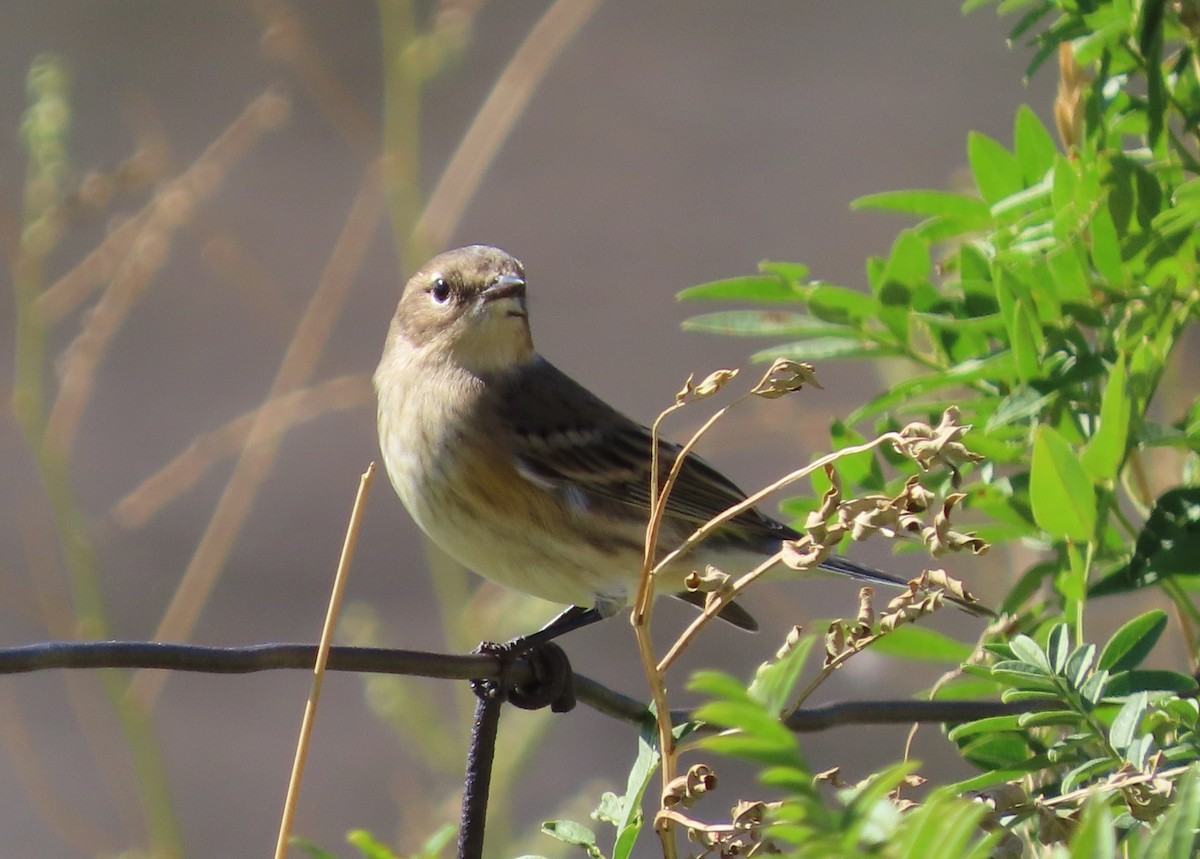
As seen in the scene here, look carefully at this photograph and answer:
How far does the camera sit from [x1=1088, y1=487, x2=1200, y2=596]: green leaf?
192 cm

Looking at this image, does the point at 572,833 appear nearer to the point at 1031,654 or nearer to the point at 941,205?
the point at 1031,654

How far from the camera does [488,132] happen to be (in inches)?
177

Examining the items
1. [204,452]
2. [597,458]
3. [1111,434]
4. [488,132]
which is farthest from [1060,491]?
[204,452]

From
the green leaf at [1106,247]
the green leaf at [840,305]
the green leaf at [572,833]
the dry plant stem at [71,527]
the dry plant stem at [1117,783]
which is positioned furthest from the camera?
the dry plant stem at [71,527]

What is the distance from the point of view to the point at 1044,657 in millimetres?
1571

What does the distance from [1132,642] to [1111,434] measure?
24cm

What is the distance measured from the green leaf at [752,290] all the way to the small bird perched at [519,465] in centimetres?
107

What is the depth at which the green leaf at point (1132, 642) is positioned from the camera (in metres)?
1.63

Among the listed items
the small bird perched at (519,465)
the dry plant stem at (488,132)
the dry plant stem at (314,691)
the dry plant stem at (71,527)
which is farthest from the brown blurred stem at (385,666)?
the dry plant stem at (488,132)

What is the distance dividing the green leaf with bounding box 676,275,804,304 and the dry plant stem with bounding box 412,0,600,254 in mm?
1589

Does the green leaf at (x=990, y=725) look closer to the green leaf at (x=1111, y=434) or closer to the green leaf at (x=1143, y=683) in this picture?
the green leaf at (x=1143, y=683)

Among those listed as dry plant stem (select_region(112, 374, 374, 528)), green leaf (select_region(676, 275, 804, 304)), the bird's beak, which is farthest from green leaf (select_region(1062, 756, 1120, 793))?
dry plant stem (select_region(112, 374, 374, 528))

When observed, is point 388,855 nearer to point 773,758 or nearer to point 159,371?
point 773,758

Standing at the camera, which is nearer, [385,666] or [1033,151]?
[385,666]
